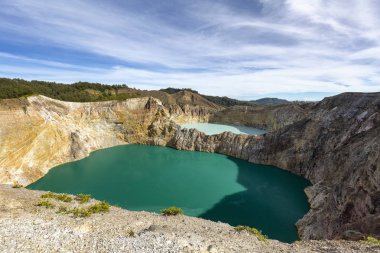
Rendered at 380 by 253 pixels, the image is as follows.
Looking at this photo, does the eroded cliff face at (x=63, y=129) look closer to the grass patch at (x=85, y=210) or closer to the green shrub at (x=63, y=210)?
the green shrub at (x=63, y=210)

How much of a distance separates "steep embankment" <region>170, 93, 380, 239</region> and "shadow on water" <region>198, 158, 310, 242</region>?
1538 mm

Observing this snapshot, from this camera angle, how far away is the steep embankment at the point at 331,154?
19.2 m

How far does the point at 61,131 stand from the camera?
46.3 m

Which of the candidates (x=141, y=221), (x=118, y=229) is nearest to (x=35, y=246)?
(x=118, y=229)

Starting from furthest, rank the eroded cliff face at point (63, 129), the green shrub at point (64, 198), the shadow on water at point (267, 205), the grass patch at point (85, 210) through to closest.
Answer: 1. the eroded cliff face at point (63, 129)
2. the shadow on water at point (267, 205)
3. the green shrub at point (64, 198)
4. the grass patch at point (85, 210)

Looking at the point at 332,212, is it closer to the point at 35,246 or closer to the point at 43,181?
the point at 35,246

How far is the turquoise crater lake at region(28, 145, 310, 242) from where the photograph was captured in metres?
27.2

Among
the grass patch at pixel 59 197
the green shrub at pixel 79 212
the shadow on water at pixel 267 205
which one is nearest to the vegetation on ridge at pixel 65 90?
the shadow on water at pixel 267 205

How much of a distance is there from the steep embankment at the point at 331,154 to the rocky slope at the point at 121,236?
248 inches

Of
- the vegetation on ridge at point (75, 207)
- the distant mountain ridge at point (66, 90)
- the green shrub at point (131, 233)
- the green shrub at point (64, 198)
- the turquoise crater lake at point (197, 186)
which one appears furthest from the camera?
the distant mountain ridge at point (66, 90)

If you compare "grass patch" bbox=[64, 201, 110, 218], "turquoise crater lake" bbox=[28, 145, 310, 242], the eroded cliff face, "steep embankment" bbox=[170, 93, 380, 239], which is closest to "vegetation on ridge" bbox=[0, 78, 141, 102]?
the eroded cliff face

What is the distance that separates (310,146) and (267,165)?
790cm

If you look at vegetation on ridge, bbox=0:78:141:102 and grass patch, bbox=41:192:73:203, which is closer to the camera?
grass patch, bbox=41:192:73:203

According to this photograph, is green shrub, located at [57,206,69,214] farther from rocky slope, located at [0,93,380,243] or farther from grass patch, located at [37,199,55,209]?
rocky slope, located at [0,93,380,243]
